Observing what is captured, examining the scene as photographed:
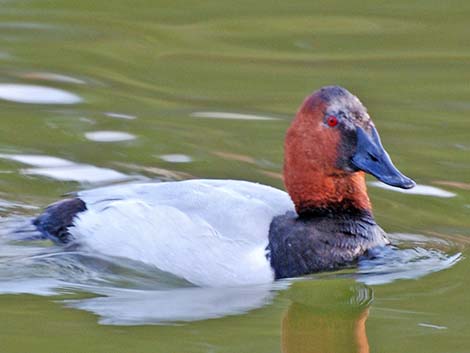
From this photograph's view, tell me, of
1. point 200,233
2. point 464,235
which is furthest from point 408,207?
point 200,233

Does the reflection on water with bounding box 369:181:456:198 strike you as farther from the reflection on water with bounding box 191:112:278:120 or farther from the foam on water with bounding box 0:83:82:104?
the foam on water with bounding box 0:83:82:104

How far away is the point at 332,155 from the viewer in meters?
7.17

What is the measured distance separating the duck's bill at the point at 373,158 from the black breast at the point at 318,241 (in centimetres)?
35

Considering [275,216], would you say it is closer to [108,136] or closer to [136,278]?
[136,278]

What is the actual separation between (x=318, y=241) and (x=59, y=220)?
5.34 ft

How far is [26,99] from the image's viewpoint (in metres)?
9.85

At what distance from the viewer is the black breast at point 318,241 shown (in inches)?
273

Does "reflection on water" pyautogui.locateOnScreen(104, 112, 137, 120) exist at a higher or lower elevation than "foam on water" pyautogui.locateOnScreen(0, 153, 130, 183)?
higher

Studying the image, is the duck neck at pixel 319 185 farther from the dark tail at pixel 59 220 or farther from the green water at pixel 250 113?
the dark tail at pixel 59 220

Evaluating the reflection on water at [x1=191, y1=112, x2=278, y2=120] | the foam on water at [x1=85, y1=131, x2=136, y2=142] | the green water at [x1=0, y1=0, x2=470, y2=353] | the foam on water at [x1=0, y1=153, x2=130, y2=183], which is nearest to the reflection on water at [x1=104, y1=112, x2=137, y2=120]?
the green water at [x1=0, y1=0, x2=470, y2=353]

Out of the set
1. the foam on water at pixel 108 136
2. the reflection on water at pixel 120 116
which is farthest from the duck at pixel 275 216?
the reflection on water at pixel 120 116

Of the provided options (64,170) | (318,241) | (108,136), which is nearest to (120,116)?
(108,136)

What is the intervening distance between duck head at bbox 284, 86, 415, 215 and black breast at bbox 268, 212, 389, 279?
0.34 ft

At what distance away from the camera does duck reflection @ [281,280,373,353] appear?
6.00 meters
